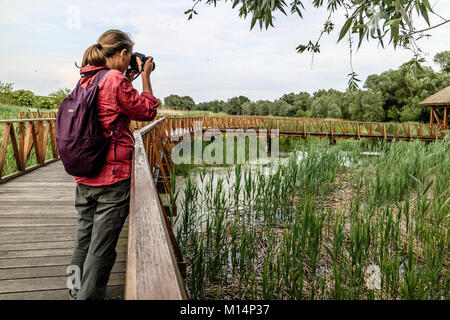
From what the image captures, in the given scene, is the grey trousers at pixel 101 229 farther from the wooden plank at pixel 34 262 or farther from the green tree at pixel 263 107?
the green tree at pixel 263 107

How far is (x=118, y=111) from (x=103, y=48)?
12.1 inches

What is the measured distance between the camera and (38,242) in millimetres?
2439

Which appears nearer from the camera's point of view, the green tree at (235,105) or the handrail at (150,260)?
the handrail at (150,260)

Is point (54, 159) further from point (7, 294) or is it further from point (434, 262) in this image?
point (434, 262)

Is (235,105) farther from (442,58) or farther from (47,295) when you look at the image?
(47,295)

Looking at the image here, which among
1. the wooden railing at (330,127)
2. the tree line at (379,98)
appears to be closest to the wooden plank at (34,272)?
the wooden railing at (330,127)

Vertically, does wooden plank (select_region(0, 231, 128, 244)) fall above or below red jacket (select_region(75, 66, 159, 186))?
below

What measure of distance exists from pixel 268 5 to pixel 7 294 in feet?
8.10

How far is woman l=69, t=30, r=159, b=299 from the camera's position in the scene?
1.35 meters

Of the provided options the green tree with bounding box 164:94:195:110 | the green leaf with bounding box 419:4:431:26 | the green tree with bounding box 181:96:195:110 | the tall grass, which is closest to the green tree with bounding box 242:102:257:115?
the green tree with bounding box 164:94:195:110

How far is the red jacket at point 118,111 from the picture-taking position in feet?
4.33

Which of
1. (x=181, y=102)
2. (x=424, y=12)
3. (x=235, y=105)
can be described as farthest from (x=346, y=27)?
(x=181, y=102)

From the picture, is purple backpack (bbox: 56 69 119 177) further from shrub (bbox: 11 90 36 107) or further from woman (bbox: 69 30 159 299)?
shrub (bbox: 11 90 36 107)
